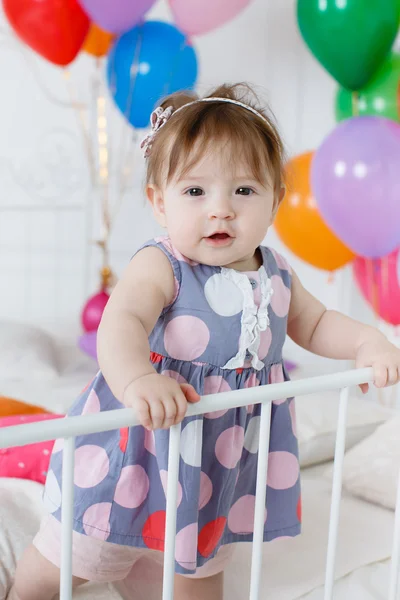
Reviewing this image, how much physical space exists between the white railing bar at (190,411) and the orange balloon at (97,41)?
1.88 metres

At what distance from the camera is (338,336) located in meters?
1.03

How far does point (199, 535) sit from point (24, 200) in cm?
204

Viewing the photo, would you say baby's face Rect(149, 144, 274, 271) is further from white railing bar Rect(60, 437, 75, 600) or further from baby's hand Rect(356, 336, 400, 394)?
white railing bar Rect(60, 437, 75, 600)

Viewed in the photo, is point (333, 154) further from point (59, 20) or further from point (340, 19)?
point (59, 20)

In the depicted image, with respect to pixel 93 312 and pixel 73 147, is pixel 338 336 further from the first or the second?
pixel 73 147

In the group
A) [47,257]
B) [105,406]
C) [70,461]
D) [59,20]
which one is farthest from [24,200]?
[70,461]

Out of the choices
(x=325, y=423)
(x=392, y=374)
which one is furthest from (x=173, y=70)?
(x=392, y=374)

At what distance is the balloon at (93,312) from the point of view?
8.26ft

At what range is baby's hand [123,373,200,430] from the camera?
0.69 m

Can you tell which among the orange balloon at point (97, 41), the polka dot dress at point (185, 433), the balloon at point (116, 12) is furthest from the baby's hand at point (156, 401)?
the orange balloon at point (97, 41)

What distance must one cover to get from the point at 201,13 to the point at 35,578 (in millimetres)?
1725

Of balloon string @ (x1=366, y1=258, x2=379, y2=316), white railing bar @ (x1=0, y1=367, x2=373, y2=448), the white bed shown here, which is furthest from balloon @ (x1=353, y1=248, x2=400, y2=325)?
white railing bar @ (x1=0, y1=367, x2=373, y2=448)

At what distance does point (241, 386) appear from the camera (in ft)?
3.03

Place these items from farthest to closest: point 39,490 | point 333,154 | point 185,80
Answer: point 185,80 → point 333,154 → point 39,490
